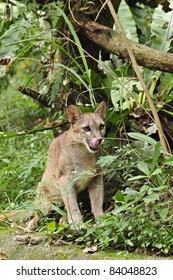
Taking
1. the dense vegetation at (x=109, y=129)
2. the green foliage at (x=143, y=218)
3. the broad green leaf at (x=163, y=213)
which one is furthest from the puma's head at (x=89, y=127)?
the broad green leaf at (x=163, y=213)

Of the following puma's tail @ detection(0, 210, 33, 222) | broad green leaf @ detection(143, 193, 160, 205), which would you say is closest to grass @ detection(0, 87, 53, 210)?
puma's tail @ detection(0, 210, 33, 222)

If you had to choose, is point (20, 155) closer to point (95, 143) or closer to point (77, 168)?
point (77, 168)

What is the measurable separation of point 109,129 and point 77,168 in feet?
2.65

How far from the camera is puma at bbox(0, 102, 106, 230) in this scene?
7.30 m

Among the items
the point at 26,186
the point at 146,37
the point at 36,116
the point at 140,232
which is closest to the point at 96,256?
the point at 140,232

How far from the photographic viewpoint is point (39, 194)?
7.25m

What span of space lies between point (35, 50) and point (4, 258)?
5633 mm

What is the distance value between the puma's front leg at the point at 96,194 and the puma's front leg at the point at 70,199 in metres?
0.18

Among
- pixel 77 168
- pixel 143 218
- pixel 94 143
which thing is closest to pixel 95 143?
pixel 94 143

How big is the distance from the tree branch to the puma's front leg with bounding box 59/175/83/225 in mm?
1472

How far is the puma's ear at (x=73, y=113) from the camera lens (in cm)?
747

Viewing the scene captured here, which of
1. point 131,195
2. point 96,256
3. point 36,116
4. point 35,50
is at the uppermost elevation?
point 131,195

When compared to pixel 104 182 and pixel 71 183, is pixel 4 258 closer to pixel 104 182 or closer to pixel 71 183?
pixel 71 183

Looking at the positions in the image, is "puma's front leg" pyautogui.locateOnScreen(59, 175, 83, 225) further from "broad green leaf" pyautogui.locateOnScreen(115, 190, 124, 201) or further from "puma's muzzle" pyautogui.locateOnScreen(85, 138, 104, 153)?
"broad green leaf" pyautogui.locateOnScreen(115, 190, 124, 201)
